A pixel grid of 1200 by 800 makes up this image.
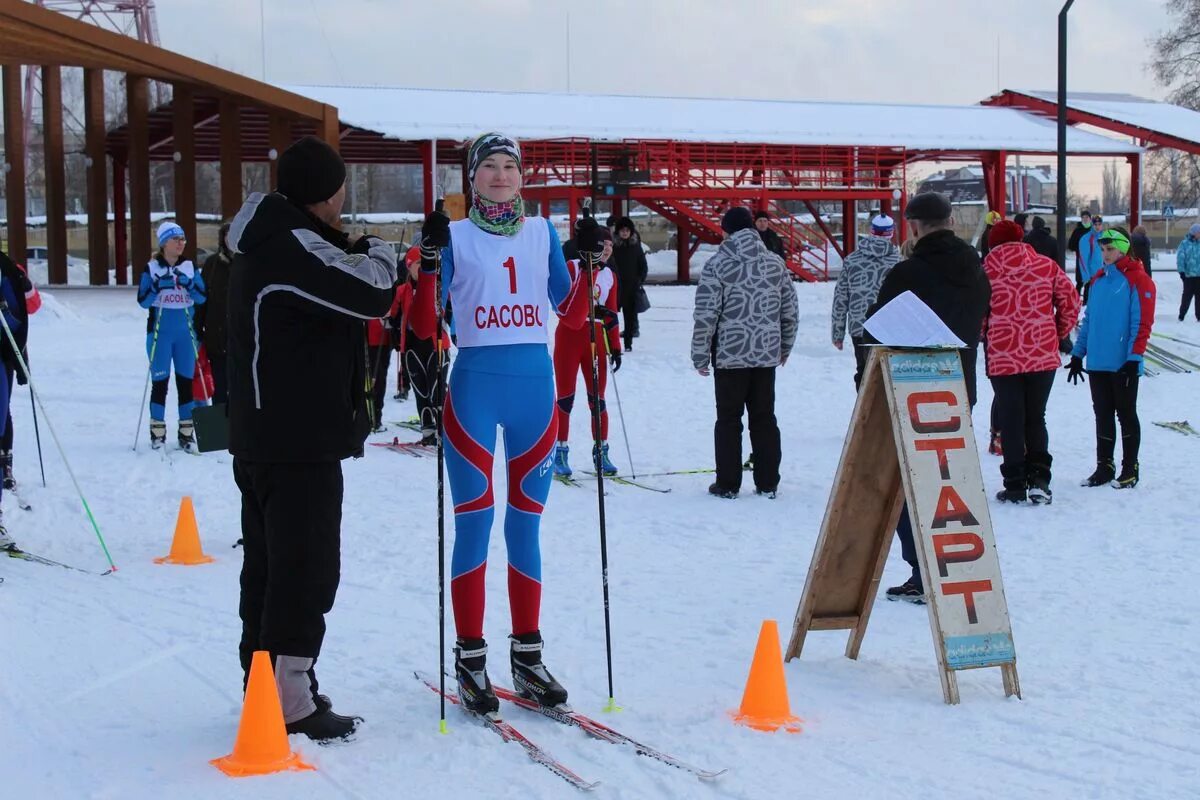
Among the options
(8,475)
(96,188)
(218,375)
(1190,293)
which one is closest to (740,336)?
(218,375)

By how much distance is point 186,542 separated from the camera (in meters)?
7.32

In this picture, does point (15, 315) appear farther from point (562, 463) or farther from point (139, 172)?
point (139, 172)

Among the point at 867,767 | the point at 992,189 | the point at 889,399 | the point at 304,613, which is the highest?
the point at 992,189

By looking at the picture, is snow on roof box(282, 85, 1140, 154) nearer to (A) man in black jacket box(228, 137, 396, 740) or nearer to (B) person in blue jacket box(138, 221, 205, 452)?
(B) person in blue jacket box(138, 221, 205, 452)

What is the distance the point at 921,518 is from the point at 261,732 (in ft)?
7.85

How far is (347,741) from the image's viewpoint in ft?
14.1

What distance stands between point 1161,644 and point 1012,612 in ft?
2.39

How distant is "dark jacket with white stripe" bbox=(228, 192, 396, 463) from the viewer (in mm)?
4098

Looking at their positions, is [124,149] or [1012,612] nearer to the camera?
[1012,612]

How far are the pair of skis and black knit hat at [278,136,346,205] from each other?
1798 millimetres

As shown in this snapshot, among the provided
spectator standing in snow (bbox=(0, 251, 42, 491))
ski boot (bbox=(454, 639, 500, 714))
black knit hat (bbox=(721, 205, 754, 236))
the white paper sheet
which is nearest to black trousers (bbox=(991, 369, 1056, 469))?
black knit hat (bbox=(721, 205, 754, 236))

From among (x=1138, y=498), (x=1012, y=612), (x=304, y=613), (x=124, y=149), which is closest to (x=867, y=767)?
(x=304, y=613)

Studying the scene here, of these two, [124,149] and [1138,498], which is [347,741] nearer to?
[1138,498]

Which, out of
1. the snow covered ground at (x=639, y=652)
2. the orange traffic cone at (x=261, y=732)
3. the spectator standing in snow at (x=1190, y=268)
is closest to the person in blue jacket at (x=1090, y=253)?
the spectator standing in snow at (x=1190, y=268)
